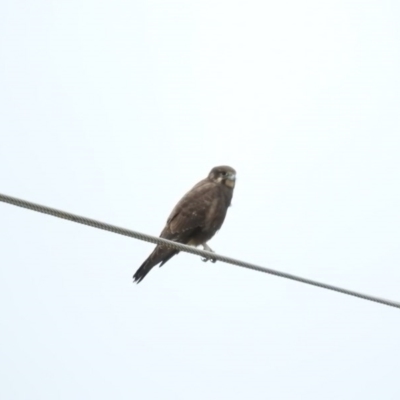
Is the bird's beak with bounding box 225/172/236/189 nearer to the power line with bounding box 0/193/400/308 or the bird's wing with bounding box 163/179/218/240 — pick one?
the bird's wing with bounding box 163/179/218/240

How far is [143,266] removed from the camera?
8.16 m

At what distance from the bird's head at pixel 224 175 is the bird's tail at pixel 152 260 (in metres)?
1.23

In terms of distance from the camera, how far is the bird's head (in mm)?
9152

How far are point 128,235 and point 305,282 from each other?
1.02 m

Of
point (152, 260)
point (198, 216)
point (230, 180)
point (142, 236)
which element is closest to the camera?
point (142, 236)

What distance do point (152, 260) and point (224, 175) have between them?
4.72 feet

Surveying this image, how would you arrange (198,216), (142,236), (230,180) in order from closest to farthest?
(142,236) → (198,216) → (230,180)

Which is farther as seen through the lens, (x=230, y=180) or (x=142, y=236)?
(x=230, y=180)

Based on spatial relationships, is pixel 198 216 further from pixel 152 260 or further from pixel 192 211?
pixel 152 260

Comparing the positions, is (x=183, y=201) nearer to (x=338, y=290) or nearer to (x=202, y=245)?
(x=202, y=245)

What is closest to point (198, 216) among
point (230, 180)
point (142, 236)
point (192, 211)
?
point (192, 211)

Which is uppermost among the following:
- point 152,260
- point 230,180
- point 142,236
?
point 230,180

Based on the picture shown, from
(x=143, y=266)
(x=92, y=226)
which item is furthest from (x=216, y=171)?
(x=92, y=226)

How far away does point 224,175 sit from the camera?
362 inches
